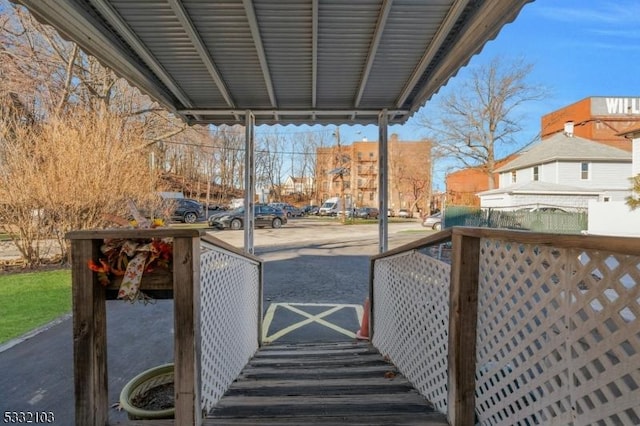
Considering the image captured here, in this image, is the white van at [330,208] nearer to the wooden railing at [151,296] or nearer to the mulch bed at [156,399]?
the mulch bed at [156,399]

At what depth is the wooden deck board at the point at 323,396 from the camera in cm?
192

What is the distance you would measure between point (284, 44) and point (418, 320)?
2.73 metres

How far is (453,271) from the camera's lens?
1935mm

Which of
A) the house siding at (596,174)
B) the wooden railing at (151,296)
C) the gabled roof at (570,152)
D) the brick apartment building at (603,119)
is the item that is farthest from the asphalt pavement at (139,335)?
the brick apartment building at (603,119)

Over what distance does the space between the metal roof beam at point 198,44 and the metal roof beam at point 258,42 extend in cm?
50

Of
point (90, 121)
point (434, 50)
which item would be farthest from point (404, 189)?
point (434, 50)

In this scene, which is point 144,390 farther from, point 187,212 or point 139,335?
point 187,212

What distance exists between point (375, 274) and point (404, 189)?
38337 millimetres

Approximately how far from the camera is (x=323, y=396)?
88.9 inches

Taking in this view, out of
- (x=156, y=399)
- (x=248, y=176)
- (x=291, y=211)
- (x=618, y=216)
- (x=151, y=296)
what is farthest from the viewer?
(x=291, y=211)

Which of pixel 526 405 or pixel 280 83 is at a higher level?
pixel 280 83

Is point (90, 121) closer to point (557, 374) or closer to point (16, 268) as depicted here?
point (16, 268)

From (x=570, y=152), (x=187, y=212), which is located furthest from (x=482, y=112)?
(x=187, y=212)

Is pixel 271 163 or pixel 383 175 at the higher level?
pixel 271 163
